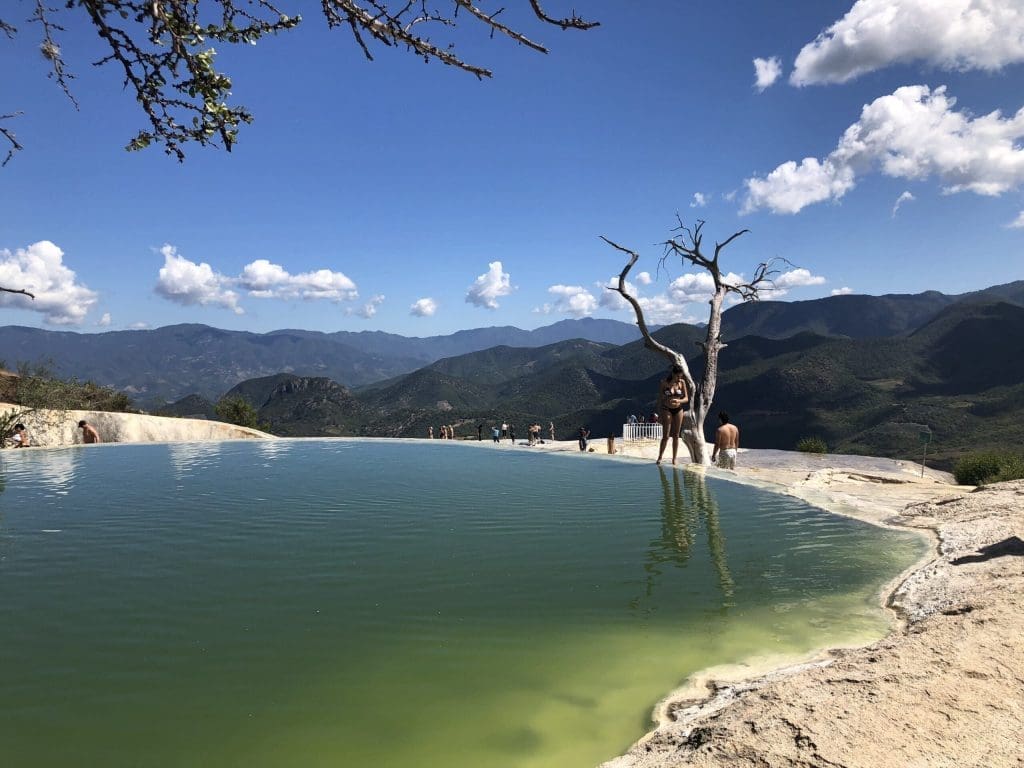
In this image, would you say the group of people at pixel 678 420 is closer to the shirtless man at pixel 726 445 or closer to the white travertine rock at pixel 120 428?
the shirtless man at pixel 726 445

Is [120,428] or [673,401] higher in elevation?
[673,401]

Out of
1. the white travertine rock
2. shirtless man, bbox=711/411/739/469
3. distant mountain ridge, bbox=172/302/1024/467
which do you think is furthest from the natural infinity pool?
distant mountain ridge, bbox=172/302/1024/467

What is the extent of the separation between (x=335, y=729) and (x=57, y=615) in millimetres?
3799

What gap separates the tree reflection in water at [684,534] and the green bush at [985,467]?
9077mm

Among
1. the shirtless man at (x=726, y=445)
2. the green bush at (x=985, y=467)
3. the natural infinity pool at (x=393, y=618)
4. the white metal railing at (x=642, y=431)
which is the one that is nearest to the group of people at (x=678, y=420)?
the shirtless man at (x=726, y=445)

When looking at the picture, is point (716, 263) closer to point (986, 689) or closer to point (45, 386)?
point (986, 689)

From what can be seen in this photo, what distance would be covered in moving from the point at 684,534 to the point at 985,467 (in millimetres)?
14581

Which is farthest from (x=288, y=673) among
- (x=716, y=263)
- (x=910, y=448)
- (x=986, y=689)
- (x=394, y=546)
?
(x=910, y=448)

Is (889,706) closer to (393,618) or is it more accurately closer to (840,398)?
(393,618)

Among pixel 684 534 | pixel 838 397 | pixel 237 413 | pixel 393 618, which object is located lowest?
pixel 393 618

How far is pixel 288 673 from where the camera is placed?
4488 mm

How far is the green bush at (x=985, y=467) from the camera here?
15.9m

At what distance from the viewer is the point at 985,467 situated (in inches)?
685

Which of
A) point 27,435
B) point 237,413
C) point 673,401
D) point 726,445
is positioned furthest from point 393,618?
point 237,413
